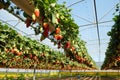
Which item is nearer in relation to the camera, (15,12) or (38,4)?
(38,4)

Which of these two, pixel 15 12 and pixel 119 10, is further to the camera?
pixel 119 10

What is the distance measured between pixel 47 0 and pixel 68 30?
3230 millimetres

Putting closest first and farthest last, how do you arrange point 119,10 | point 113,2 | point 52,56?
point 119,10 → point 113,2 → point 52,56

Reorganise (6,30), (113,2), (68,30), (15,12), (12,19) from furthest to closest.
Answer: (12,19) < (113,2) < (6,30) < (68,30) < (15,12)

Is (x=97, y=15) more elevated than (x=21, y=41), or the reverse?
(x=97, y=15)

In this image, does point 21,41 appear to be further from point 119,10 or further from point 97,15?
point 119,10

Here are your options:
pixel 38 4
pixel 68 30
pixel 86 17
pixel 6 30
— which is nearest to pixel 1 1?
pixel 38 4

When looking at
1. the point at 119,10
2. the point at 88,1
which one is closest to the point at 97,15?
the point at 88,1

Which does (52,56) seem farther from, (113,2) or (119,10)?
(119,10)

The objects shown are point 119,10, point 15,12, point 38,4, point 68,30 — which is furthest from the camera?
point 119,10

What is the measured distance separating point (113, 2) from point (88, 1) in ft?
5.71

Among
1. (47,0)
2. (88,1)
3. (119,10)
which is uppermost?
(88,1)

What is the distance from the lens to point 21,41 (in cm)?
1215

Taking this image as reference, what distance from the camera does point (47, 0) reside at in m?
5.40
